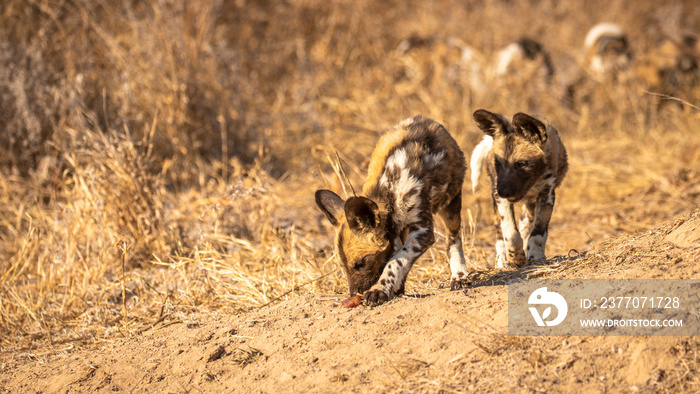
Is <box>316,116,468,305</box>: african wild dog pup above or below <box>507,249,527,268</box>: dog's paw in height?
above

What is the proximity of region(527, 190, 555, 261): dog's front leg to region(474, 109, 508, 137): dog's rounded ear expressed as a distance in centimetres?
59

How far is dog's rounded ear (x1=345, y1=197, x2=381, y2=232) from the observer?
12.0 feet

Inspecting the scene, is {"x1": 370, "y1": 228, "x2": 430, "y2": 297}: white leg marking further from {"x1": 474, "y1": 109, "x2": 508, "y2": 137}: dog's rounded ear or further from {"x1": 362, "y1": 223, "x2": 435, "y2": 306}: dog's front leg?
{"x1": 474, "y1": 109, "x2": 508, "y2": 137}: dog's rounded ear

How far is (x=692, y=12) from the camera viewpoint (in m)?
14.7

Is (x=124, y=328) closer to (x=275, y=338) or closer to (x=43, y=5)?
(x=275, y=338)

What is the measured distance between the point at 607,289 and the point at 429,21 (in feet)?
31.8

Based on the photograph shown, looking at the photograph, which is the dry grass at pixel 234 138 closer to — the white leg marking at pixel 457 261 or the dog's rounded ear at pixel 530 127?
Answer: the white leg marking at pixel 457 261

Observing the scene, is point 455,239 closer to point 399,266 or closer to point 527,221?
point 399,266

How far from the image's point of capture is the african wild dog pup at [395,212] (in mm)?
3846

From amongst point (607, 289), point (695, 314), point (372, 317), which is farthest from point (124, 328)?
point (695, 314)

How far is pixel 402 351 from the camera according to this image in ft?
10.7

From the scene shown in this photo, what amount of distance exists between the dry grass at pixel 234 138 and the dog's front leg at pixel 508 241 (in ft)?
0.47

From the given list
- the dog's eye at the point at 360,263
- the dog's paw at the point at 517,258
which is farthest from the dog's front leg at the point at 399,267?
the dog's paw at the point at 517,258

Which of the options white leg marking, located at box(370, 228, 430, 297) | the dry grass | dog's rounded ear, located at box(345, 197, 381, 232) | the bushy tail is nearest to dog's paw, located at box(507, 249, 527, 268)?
the dry grass
